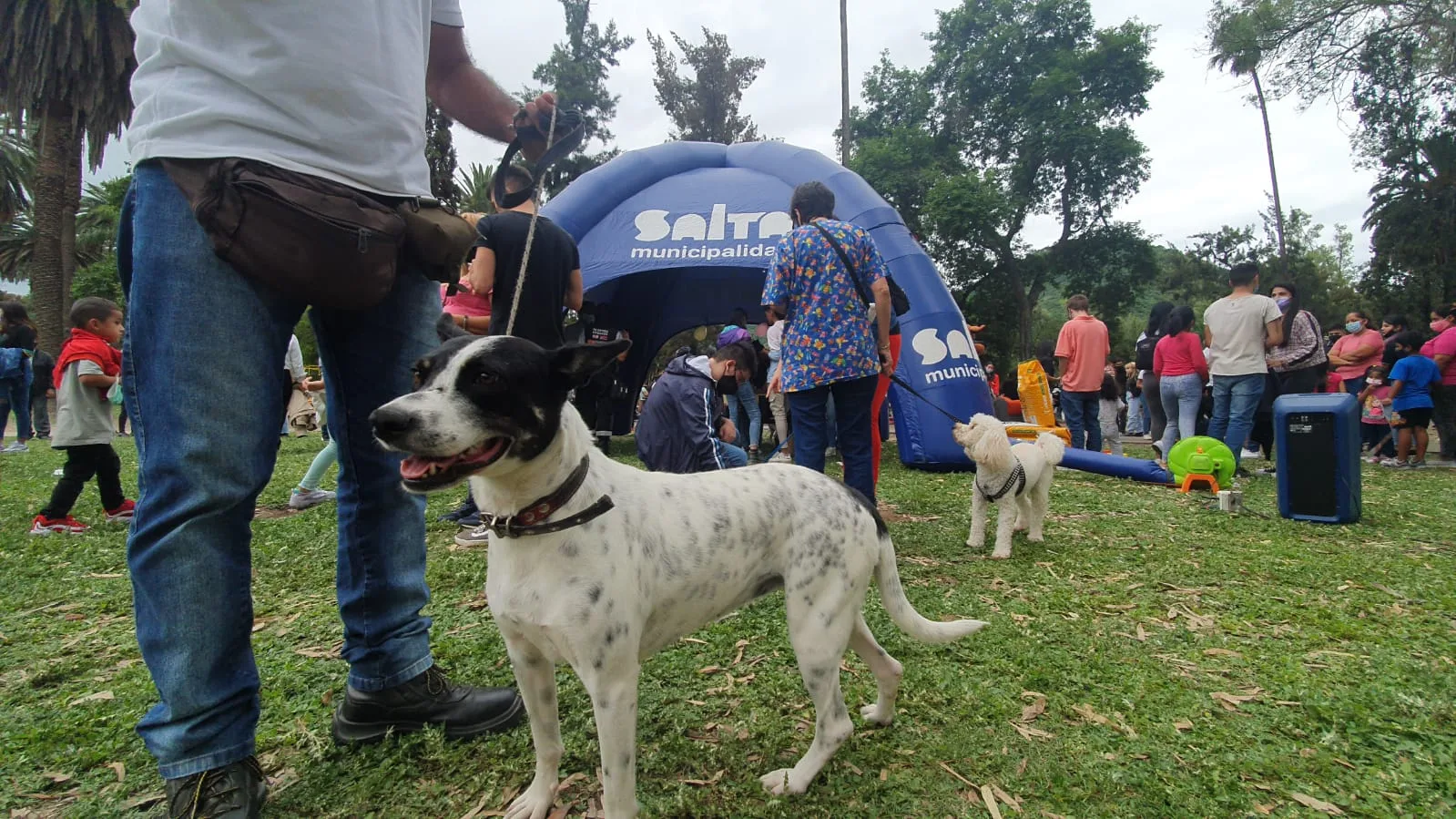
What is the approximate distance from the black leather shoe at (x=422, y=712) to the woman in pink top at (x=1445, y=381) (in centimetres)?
1128

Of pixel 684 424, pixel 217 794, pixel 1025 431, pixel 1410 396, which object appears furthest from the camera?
pixel 1410 396

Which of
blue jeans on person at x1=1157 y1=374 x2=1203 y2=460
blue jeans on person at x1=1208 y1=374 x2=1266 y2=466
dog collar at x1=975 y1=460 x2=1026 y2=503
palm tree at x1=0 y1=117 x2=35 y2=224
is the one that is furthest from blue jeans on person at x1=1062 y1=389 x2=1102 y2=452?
palm tree at x1=0 y1=117 x2=35 y2=224

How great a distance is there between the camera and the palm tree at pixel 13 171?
25.9 metres

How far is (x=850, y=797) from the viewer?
190 cm

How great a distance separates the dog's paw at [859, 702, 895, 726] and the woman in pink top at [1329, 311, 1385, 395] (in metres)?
10.4

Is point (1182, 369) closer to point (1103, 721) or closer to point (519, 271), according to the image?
point (1103, 721)

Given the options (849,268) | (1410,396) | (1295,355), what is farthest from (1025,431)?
(1410,396)

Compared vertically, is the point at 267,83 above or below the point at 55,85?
below

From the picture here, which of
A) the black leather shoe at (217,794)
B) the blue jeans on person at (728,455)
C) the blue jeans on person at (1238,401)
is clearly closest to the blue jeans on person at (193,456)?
the black leather shoe at (217,794)

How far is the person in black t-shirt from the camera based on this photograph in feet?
12.3

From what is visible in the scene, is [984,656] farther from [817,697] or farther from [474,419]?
[474,419]

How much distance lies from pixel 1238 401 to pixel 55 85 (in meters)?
25.3

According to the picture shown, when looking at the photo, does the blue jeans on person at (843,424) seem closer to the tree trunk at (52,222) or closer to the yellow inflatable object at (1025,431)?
the yellow inflatable object at (1025,431)

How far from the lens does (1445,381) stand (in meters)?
8.38
